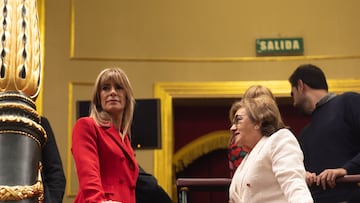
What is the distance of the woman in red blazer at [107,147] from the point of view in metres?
2.40

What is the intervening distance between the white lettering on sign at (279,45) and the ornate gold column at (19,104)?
5271 millimetres

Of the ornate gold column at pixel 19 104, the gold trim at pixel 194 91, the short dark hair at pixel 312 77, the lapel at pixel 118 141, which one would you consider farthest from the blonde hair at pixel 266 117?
the gold trim at pixel 194 91

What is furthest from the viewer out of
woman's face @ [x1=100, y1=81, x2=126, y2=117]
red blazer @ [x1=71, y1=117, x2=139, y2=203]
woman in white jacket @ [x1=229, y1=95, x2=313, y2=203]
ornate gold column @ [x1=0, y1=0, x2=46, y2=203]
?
woman's face @ [x1=100, y1=81, x2=126, y2=117]

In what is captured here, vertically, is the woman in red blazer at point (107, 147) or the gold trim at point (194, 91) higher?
the gold trim at point (194, 91)

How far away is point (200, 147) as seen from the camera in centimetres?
682

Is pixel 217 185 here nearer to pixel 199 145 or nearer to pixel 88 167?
pixel 88 167

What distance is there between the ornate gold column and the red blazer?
44.2 inches

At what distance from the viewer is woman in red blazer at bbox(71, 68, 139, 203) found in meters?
2.40

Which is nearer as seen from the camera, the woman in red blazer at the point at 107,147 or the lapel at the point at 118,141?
the woman in red blazer at the point at 107,147

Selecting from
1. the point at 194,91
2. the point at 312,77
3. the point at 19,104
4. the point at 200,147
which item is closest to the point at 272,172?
the point at 19,104

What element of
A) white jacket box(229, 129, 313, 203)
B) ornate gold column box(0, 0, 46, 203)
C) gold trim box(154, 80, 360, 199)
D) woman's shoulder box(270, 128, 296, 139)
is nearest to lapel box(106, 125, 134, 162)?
white jacket box(229, 129, 313, 203)

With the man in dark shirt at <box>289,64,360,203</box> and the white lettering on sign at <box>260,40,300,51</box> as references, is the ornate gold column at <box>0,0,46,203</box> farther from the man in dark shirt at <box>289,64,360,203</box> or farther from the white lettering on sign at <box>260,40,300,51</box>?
the white lettering on sign at <box>260,40,300,51</box>

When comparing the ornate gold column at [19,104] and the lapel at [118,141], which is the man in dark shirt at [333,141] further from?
the ornate gold column at [19,104]

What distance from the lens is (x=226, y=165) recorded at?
7047mm
